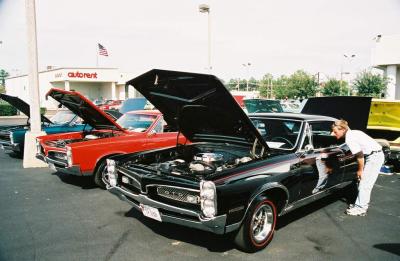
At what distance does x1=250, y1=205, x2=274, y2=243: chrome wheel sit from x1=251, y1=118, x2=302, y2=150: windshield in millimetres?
1019

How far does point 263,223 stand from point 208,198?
108 centimetres

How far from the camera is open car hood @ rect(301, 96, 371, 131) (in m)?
7.30

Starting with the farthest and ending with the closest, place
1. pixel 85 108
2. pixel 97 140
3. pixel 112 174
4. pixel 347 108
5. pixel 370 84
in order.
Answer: pixel 370 84 → pixel 347 108 → pixel 85 108 → pixel 97 140 → pixel 112 174

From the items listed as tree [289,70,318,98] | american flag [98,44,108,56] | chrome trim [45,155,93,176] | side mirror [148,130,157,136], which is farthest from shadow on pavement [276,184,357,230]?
tree [289,70,318,98]

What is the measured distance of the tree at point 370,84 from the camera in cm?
3219

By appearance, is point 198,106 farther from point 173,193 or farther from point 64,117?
point 64,117

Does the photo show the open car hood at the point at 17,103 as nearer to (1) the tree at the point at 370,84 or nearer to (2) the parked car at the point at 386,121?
(2) the parked car at the point at 386,121

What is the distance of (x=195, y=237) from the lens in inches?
165

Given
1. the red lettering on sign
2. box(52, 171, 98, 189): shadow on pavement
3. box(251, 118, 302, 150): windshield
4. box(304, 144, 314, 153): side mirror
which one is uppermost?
the red lettering on sign

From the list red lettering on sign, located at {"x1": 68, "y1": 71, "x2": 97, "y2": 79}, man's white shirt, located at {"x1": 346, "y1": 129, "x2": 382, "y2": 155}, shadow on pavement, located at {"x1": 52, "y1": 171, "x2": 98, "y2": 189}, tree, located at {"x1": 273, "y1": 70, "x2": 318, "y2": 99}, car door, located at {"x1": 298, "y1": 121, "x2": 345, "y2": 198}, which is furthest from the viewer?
tree, located at {"x1": 273, "y1": 70, "x2": 318, "y2": 99}

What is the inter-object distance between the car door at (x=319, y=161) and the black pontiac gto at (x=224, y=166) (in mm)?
14

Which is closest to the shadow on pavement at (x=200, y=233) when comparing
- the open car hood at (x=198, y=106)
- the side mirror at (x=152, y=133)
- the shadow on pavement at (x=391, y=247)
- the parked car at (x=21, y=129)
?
the shadow on pavement at (x=391, y=247)

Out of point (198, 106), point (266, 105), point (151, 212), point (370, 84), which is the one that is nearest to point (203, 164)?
point (198, 106)

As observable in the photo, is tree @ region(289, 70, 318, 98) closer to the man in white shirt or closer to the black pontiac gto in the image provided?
the man in white shirt
